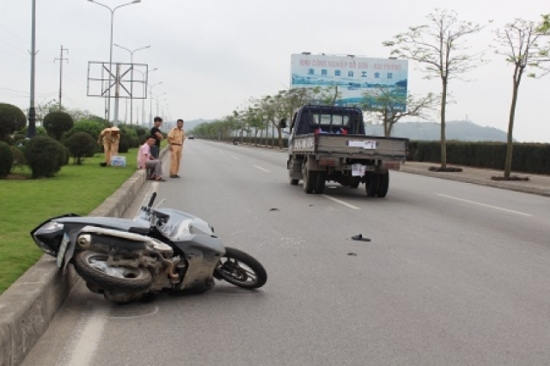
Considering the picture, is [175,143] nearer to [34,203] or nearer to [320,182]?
[320,182]

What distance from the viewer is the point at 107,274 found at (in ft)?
15.7

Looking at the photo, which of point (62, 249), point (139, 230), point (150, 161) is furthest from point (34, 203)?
point (150, 161)

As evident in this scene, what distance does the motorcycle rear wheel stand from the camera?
4.76m

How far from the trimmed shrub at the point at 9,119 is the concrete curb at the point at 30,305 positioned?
15.5 m

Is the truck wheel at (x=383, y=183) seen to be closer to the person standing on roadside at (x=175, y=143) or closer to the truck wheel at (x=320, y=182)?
the truck wheel at (x=320, y=182)

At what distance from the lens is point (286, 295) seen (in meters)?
5.55

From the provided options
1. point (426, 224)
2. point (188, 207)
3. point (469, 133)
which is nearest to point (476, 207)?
point (426, 224)

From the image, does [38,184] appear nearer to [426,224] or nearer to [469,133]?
[426,224]

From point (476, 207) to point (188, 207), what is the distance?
6348mm

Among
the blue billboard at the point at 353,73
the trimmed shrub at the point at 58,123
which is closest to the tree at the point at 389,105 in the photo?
the blue billboard at the point at 353,73

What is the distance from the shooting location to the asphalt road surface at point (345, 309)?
4.11 meters

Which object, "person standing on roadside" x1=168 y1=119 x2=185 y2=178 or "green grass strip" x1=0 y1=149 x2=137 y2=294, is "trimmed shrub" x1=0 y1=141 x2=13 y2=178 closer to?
"green grass strip" x1=0 y1=149 x2=137 y2=294

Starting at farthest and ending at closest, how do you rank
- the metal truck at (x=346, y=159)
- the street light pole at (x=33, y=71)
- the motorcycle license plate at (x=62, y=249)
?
1. the street light pole at (x=33, y=71)
2. the metal truck at (x=346, y=159)
3. the motorcycle license plate at (x=62, y=249)

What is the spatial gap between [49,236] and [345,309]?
257 centimetres
